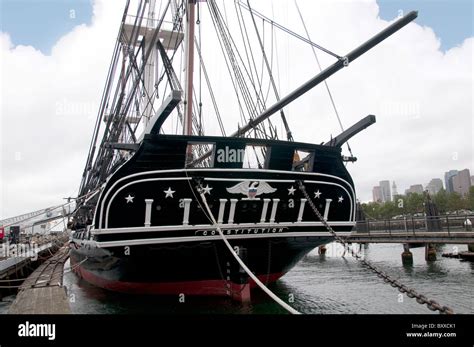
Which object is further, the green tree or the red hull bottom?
the green tree

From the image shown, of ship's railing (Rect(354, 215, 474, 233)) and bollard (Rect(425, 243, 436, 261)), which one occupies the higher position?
ship's railing (Rect(354, 215, 474, 233))

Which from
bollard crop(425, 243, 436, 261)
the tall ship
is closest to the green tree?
bollard crop(425, 243, 436, 261)

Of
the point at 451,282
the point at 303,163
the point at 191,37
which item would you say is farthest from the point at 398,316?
the point at 451,282

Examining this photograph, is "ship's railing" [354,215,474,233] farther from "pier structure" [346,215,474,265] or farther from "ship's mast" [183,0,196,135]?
"ship's mast" [183,0,196,135]

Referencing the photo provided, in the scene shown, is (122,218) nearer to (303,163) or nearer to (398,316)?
(303,163)

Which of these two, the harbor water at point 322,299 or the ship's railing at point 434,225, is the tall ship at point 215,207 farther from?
the ship's railing at point 434,225

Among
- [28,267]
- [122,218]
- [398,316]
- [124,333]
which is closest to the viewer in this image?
[398,316]

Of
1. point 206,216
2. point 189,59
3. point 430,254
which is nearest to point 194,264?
point 206,216

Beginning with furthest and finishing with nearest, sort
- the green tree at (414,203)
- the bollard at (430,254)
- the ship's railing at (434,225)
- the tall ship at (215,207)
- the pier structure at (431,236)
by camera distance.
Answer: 1. the green tree at (414,203)
2. the bollard at (430,254)
3. the ship's railing at (434,225)
4. the pier structure at (431,236)
5. the tall ship at (215,207)

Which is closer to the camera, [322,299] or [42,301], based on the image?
[42,301]

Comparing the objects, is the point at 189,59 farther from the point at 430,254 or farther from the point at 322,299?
the point at 430,254

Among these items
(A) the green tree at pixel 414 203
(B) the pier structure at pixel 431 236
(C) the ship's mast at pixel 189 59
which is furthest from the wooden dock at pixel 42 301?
(A) the green tree at pixel 414 203

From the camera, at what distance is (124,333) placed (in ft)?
15.8

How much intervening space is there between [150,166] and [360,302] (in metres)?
8.42
